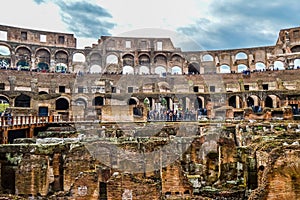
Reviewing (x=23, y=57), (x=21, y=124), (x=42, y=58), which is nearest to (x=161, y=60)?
(x=42, y=58)

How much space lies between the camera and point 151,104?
37875mm

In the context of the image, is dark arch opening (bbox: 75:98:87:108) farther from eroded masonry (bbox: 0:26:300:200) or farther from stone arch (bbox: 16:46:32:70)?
stone arch (bbox: 16:46:32:70)

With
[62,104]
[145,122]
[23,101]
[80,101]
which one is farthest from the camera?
[62,104]

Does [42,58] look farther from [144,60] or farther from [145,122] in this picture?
[145,122]

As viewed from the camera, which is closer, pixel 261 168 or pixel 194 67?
pixel 261 168

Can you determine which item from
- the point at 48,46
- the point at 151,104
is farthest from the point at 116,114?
the point at 48,46

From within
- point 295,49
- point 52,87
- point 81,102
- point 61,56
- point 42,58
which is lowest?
point 81,102

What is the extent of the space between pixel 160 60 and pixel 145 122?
26.5m

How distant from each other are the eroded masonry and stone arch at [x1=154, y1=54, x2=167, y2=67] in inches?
6.3

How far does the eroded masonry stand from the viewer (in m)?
6.81

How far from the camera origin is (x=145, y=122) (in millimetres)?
24812

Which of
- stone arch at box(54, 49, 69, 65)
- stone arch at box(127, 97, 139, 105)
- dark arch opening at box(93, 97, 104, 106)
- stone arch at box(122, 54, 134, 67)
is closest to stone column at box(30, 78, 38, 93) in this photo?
dark arch opening at box(93, 97, 104, 106)

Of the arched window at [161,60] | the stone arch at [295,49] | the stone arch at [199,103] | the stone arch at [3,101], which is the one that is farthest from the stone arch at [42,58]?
the stone arch at [295,49]

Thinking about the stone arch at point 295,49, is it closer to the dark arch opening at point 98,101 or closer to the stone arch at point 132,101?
the stone arch at point 132,101
